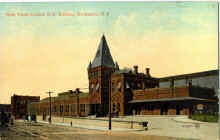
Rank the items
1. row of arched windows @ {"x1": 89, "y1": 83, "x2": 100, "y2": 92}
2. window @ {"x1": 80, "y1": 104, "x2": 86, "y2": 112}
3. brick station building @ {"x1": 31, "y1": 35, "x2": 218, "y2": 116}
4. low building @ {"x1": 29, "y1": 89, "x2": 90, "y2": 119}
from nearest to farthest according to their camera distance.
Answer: brick station building @ {"x1": 31, "y1": 35, "x2": 218, "y2": 116} < row of arched windows @ {"x1": 89, "y1": 83, "x2": 100, "y2": 92} < low building @ {"x1": 29, "y1": 89, "x2": 90, "y2": 119} < window @ {"x1": 80, "y1": 104, "x2": 86, "y2": 112}

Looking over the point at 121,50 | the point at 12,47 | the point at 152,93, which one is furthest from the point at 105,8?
the point at 152,93

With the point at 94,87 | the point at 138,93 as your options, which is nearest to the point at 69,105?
the point at 94,87

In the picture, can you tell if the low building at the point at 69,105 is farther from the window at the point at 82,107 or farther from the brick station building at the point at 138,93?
the brick station building at the point at 138,93

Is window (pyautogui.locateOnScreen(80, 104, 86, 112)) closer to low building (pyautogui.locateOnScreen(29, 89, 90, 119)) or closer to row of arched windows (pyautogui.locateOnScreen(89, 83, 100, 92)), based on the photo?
low building (pyautogui.locateOnScreen(29, 89, 90, 119))

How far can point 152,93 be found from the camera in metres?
38.8

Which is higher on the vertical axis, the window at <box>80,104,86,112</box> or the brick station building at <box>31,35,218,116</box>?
the brick station building at <box>31,35,218,116</box>

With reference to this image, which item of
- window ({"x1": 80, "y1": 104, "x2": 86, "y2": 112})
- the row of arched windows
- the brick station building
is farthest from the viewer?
window ({"x1": 80, "y1": 104, "x2": 86, "y2": 112})

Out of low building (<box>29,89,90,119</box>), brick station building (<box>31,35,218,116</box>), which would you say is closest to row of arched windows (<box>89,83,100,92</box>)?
brick station building (<box>31,35,218,116</box>)

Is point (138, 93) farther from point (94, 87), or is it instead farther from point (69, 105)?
point (69, 105)

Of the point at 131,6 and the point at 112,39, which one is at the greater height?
the point at 131,6

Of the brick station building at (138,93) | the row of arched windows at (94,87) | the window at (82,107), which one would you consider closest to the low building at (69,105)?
the window at (82,107)

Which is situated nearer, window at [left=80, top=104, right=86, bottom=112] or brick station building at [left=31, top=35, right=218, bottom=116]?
brick station building at [left=31, top=35, right=218, bottom=116]

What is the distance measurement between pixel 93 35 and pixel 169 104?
706 inches

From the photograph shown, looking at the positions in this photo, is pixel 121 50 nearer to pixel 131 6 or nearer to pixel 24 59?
pixel 131 6
